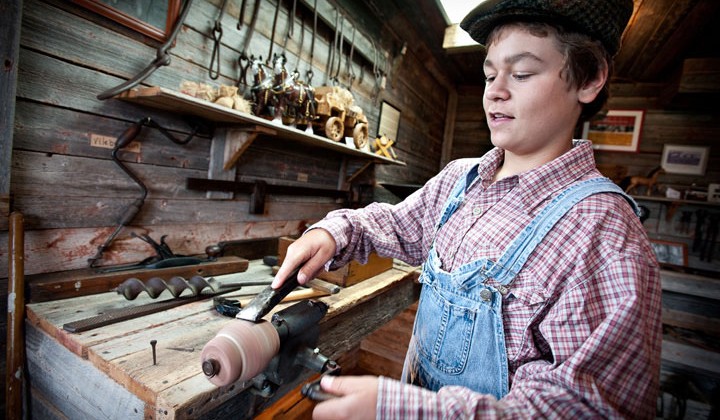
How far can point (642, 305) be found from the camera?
0.73m

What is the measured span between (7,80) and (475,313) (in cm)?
193

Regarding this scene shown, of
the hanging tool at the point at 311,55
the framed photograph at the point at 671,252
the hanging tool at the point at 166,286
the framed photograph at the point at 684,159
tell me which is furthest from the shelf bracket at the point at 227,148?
the framed photograph at the point at 684,159

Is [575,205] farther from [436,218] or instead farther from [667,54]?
[667,54]

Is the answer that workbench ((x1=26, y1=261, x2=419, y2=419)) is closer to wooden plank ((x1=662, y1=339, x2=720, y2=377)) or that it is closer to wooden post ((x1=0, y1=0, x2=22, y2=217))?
wooden post ((x1=0, y1=0, x2=22, y2=217))

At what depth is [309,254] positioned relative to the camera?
3.82 ft

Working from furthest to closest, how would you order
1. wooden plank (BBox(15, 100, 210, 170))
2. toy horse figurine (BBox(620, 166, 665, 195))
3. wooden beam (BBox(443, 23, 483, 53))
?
toy horse figurine (BBox(620, 166, 665, 195)) < wooden beam (BBox(443, 23, 483, 53)) < wooden plank (BBox(15, 100, 210, 170))

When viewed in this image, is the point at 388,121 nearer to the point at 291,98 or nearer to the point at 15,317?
the point at 291,98

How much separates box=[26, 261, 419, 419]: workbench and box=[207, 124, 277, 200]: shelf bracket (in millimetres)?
904

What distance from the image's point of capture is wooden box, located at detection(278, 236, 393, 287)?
2168 mm

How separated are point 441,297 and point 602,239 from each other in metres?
0.47

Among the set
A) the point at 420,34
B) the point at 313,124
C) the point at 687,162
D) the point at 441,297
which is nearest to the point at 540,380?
the point at 441,297

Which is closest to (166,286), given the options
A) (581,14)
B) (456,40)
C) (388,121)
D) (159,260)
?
(159,260)

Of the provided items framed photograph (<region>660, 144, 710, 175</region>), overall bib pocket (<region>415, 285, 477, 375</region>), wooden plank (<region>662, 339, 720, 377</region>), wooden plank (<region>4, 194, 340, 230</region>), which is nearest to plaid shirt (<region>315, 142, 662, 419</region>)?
overall bib pocket (<region>415, 285, 477, 375</region>)

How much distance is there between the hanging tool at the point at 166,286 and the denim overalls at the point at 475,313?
3.70 feet
